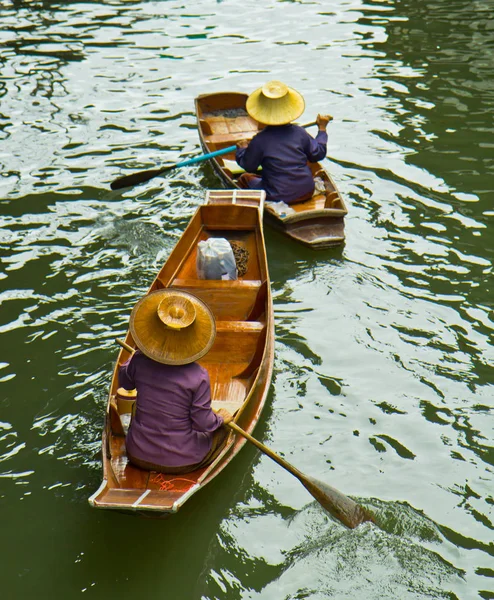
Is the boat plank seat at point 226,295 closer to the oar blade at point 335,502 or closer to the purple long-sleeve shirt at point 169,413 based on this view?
the purple long-sleeve shirt at point 169,413

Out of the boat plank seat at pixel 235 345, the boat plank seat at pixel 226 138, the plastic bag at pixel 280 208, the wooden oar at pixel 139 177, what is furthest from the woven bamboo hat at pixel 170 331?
the boat plank seat at pixel 226 138

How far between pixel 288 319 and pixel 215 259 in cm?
102

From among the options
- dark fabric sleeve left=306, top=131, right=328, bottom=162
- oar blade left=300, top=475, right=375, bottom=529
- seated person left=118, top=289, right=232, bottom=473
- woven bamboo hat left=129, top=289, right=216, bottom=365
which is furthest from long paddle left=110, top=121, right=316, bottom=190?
oar blade left=300, top=475, right=375, bottom=529

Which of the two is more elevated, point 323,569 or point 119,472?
point 119,472

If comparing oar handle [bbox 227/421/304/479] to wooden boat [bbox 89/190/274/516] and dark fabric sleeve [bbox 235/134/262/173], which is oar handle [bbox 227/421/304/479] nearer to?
wooden boat [bbox 89/190/274/516]

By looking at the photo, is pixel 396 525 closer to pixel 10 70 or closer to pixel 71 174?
pixel 71 174

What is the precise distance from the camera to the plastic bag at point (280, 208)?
911 cm

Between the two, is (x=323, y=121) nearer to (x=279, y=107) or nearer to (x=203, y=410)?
(x=279, y=107)

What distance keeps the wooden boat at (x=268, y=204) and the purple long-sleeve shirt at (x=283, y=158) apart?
9.6 inches

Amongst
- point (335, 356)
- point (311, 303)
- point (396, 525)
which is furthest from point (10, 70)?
point (396, 525)

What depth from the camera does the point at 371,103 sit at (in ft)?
43.2

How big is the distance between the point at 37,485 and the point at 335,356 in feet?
10.0

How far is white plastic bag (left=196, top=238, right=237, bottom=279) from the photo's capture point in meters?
7.61

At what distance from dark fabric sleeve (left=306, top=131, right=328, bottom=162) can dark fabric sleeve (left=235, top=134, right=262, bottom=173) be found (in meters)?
0.63
